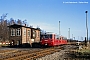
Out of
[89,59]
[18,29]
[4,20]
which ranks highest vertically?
[4,20]

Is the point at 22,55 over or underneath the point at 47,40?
underneath

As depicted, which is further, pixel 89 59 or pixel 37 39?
pixel 37 39

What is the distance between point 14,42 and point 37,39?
1282cm

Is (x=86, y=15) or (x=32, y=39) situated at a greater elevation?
(x=86, y=15)

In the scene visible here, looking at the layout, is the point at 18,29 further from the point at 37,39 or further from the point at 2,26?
the point at 2,26

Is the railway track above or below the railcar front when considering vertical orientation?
below

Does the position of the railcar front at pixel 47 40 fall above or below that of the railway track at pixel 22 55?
above

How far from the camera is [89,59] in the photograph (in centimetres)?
1595

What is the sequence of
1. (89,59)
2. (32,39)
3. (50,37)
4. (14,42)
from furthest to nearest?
(32,39)
(14,42)
(50,37)
(89,59)

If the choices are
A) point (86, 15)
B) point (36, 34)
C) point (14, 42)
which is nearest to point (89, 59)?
point (86, 15)

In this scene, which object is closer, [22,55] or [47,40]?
[22,55]

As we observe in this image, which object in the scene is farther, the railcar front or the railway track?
the railcar front

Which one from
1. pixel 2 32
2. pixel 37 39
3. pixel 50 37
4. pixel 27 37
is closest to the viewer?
pixel 50 37

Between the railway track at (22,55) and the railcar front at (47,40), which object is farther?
the railcar front at (47,40)
